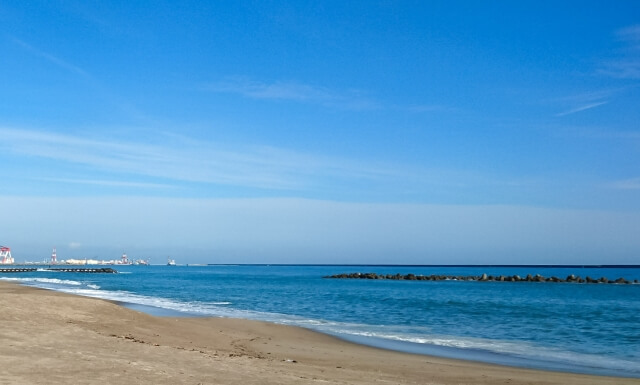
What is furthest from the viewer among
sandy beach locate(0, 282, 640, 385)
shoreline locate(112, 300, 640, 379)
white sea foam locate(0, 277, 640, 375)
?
white sea foam locate(0, 277, 640, 375)

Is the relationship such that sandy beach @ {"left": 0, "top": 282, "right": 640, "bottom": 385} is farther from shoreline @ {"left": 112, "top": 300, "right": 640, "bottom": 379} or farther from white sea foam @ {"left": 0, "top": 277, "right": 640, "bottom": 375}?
white sea foam @ {"left": 0, "top": 277, "right": 640, "bottom": 375}

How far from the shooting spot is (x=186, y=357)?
13664 mm

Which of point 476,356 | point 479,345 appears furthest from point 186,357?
point 479,345

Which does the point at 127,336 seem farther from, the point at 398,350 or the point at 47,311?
the point at 398,350

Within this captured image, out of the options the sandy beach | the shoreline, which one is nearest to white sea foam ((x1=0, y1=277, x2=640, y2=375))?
the shoreline

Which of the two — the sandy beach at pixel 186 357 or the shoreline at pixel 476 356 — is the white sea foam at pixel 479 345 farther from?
the sandy beach at pixel 186 357

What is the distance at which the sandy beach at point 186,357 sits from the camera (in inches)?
426

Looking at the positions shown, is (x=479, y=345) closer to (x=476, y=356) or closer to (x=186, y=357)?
(x=476, y=356)

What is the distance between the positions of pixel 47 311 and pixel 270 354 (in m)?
9.24

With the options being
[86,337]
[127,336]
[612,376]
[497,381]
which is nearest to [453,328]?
[612,376]

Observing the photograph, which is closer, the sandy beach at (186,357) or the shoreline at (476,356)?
the sandy beach at (186,357)

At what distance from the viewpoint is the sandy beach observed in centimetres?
1083

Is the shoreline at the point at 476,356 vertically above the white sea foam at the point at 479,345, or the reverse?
the shoreline at the point at 476,356

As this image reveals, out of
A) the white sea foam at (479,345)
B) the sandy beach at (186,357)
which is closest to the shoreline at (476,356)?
the white sea foam at (479,345)
